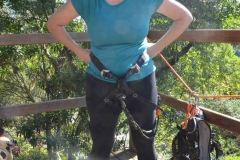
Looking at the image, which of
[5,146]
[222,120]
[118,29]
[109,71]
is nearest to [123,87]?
[109,71]

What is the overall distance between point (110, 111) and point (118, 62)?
19cm

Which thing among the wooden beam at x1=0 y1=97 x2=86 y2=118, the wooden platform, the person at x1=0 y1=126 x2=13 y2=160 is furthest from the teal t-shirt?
the wooden platform

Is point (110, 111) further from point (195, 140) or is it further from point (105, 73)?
point (195, 140)

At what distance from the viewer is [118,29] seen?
3.59ft

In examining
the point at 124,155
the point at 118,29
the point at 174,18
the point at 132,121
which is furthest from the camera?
the point at 124,155

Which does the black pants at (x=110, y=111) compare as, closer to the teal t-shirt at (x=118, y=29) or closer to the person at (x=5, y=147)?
the teal t-shirt at (x=118, y=29)

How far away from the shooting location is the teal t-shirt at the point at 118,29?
1.09 meters

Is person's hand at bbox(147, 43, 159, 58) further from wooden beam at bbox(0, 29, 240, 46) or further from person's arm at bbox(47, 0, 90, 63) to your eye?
wooden beam at bbox(0, 29, 240, 46)

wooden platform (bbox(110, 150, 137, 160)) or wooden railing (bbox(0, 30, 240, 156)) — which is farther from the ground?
wooden railing (bbox(0, 30, 240, 156))

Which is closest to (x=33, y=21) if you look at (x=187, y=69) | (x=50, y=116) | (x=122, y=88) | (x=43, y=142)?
(x=50, y=116)

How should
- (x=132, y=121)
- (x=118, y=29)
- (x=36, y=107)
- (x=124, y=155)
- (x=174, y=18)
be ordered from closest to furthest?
1. (x=118, y=29)
2. (x=132, y=121)
3. (x=174, y=18)
4. (x=36, y=107)
5. (x=124, y=155)

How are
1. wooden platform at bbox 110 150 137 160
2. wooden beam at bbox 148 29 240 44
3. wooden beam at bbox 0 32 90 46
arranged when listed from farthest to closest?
wooden platform at bbox 110 150 137 160
wooden beam at bbox 0 32 90 46
wooden beam at bbox 148 29 240 44

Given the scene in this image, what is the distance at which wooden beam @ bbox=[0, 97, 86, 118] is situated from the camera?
1.94m

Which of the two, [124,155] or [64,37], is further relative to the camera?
[124,155]
